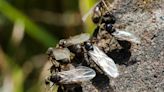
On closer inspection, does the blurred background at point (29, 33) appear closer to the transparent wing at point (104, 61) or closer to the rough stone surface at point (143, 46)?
the rough stone surface at point (143, 46)

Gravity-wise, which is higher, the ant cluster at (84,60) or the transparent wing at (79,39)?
the transparent wing at (79,39)

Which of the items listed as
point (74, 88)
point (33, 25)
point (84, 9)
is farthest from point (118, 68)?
point (33, 25)

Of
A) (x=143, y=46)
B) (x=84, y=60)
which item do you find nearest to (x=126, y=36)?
(x=143, y=46)

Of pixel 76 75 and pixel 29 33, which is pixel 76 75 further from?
pixel 29 33

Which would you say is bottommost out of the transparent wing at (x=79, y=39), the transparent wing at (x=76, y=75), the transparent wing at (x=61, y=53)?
the transparent wing at (x=76, y=75)

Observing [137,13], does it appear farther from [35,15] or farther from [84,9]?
[35,15]

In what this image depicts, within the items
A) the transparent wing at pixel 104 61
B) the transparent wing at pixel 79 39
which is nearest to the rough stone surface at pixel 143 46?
the transparent wing at pixel 104 61
